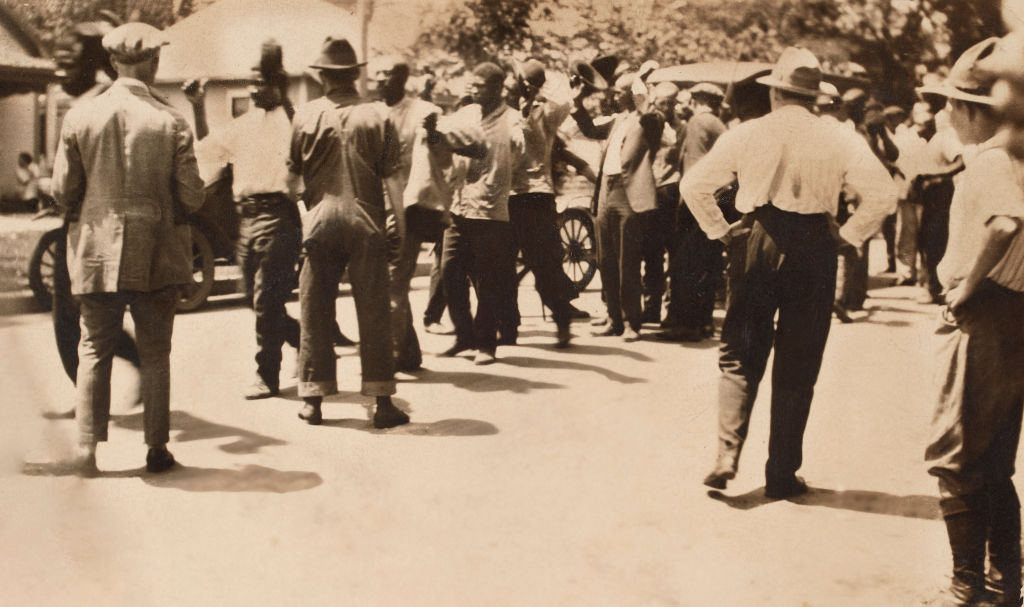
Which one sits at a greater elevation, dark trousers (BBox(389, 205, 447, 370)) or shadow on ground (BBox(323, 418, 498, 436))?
dark trousers (BBox(389, 205, 447, 370))

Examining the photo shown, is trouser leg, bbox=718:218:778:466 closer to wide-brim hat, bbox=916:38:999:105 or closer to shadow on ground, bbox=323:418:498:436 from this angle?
wide-brim hat, bbox=916:38:999:105

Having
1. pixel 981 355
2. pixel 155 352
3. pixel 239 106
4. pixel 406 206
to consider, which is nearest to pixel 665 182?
pixel 406 206

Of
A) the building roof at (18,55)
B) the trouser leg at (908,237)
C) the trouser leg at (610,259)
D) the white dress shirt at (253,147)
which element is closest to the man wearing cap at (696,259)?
the trouser leg at (610,259)

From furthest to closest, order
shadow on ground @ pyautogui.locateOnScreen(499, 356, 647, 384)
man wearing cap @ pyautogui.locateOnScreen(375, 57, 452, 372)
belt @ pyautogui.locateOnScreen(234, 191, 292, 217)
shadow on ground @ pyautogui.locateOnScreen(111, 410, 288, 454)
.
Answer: shadow on ground @ pyautogui.locateOnScreen(499, 356, 647, 384) → belt @ pyautogui.locateOnScreen(234, 191, 292, 217) → man wearing cap @ pyautogui.locateOnScreen(375, 57, 452, 372) → shadow on ground @ pyautogui.locateOnScreen(111, 410, 288, 454)

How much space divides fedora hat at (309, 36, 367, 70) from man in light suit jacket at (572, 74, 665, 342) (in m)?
2.73

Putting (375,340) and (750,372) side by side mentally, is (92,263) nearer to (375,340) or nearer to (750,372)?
(375,340)

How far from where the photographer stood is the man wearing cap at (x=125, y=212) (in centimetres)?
462

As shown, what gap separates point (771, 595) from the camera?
3.83 m

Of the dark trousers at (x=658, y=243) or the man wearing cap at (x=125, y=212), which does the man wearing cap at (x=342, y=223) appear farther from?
the dark trousers at (x=658, y=243)

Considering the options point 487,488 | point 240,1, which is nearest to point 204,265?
point 240,1

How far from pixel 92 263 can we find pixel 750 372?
2655 mm

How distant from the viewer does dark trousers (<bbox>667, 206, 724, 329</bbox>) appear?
27.2 feet

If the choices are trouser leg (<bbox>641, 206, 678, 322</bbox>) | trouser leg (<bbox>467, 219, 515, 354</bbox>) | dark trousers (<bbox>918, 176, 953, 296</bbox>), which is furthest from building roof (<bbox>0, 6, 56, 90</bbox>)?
dark trousers (<bbox>918, 176, 953, 296</bbox>)

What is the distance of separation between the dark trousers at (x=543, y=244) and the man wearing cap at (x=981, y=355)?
4.36 m
